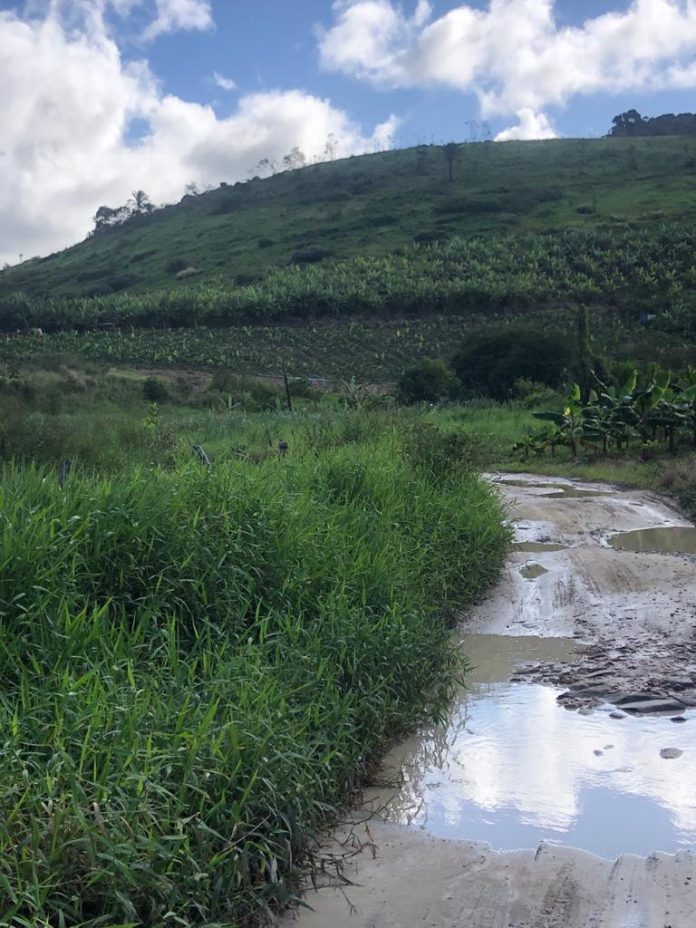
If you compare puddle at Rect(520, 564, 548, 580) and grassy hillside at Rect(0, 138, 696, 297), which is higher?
grassy hillside at Rect(0, 138, 696, 297)

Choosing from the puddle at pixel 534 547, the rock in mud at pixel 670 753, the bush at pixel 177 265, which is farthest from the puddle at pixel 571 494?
the bush at pixel 177 265

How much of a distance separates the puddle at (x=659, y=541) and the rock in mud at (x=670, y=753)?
5787 millimetres

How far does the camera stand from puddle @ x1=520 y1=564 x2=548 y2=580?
378 inches

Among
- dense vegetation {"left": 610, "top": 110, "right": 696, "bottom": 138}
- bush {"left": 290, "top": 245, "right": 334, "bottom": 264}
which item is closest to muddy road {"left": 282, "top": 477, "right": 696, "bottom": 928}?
bush {"left": 290, "top": 245, "right": 334, "bottom": 264}

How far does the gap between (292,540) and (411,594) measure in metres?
1.14

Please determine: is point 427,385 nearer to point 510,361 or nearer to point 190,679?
point 510,361

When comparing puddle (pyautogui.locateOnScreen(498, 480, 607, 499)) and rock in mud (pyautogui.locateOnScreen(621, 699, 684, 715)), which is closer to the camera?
rock in mud (pyautogui.locateOnScreen(621, 699, 684, 715))

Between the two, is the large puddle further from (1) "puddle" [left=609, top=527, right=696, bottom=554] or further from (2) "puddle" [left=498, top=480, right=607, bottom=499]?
(2) "puddle" [left=498, top=480, right=607, bottom=499]

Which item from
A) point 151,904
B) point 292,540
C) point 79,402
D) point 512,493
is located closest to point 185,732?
point 151,904

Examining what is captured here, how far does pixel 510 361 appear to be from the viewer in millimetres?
36594

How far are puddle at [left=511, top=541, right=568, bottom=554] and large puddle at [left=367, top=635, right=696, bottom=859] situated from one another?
480 centimetres

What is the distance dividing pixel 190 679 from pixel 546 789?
192 centimetres

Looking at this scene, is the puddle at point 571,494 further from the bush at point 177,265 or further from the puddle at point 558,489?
the bush at point 177,265

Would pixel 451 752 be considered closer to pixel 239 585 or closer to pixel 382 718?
pixel 382 718
